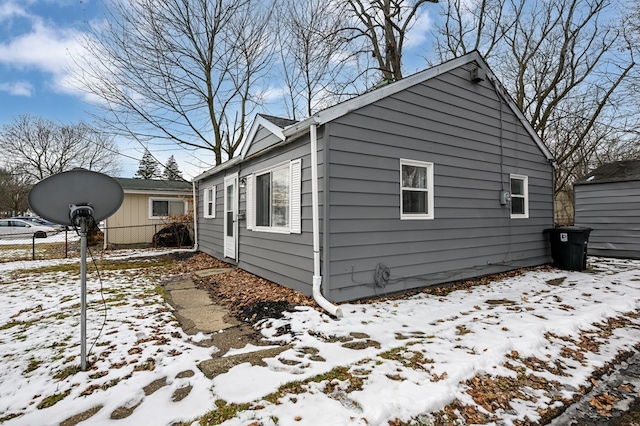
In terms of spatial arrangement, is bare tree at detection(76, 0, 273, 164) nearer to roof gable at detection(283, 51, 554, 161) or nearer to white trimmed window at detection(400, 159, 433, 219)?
roof gable at detection(283, 51, 554, 161)

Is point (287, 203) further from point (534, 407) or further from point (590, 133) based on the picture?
point (590, 133)

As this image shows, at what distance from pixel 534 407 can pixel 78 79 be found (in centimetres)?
1422

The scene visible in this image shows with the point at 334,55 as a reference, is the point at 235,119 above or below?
below

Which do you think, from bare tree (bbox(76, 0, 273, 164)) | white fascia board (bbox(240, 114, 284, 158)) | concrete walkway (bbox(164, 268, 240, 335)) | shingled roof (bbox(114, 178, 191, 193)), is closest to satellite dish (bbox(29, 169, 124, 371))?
concrete walkway (bbox(164, 268, 240, 335))

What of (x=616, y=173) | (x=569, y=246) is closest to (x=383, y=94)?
(x=569, y=246)

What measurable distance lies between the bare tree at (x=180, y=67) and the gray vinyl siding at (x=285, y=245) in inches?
298

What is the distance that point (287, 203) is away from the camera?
5.56 meters

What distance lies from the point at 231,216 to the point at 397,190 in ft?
16.2

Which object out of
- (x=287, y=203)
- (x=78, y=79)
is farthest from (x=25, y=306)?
(x=78, y=79)

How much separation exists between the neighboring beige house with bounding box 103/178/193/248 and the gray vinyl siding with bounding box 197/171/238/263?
2.48 metres

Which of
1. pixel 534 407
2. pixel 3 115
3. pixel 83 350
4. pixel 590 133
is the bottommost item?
pixel 534 407

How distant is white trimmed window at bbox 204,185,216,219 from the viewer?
389 inches

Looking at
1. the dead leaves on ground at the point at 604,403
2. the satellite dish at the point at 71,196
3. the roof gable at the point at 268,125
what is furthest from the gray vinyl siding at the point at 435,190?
the dead leaves on ground at the point at 604,403

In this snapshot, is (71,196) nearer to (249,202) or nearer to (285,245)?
(285,245)
